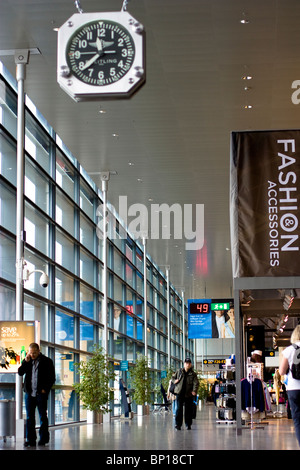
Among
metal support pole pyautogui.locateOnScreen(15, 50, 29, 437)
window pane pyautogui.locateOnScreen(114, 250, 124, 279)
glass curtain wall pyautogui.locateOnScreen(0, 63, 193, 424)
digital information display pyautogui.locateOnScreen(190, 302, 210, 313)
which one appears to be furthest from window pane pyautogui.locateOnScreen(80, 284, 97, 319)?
metal support pole pyautogui.locateOnScreen(15, 50, 29, 437)

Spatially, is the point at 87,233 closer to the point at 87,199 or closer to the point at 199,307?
the point at 87,199

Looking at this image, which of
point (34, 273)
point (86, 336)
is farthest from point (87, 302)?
point (34, 273)

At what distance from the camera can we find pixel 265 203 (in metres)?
12.1

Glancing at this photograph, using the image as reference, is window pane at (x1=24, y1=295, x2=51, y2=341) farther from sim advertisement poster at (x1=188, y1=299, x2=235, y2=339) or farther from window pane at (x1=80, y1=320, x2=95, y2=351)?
sim advertisement poster at (x1=188, y1=299, x2=235, y2=339)

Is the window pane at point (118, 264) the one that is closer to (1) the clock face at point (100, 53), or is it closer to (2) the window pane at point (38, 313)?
(2) the window pane at point (38, 313)

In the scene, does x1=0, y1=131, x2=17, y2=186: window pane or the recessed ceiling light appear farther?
x1=0, y1=131, x2=17, y2=186: window pane

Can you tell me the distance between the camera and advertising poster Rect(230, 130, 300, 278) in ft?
38.9

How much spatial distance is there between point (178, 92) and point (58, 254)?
685cm

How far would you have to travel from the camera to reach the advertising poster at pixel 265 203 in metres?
11.9

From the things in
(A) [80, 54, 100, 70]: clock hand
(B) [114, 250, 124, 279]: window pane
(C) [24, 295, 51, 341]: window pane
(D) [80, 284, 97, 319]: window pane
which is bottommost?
(C) [24, 295, 51, 341]: window pane

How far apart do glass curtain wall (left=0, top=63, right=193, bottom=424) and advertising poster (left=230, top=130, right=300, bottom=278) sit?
5.59 meters

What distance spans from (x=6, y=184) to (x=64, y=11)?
4.58 m

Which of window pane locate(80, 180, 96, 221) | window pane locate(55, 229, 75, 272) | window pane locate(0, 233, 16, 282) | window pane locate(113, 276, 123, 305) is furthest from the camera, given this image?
window pane locate(113, 276, 123, 305)

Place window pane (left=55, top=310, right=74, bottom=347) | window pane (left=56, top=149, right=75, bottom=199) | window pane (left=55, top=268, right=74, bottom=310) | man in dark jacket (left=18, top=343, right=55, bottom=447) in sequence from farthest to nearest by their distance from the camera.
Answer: window pane (left=56, top=149, right=75, bottom=199) → window pane (left=55, top=268, right=74, bottom=310) → window pane (left=55, top=310, right=74, bottom=347) → man in dark jacket (left=18, top=343, right=55, bottom=447)
